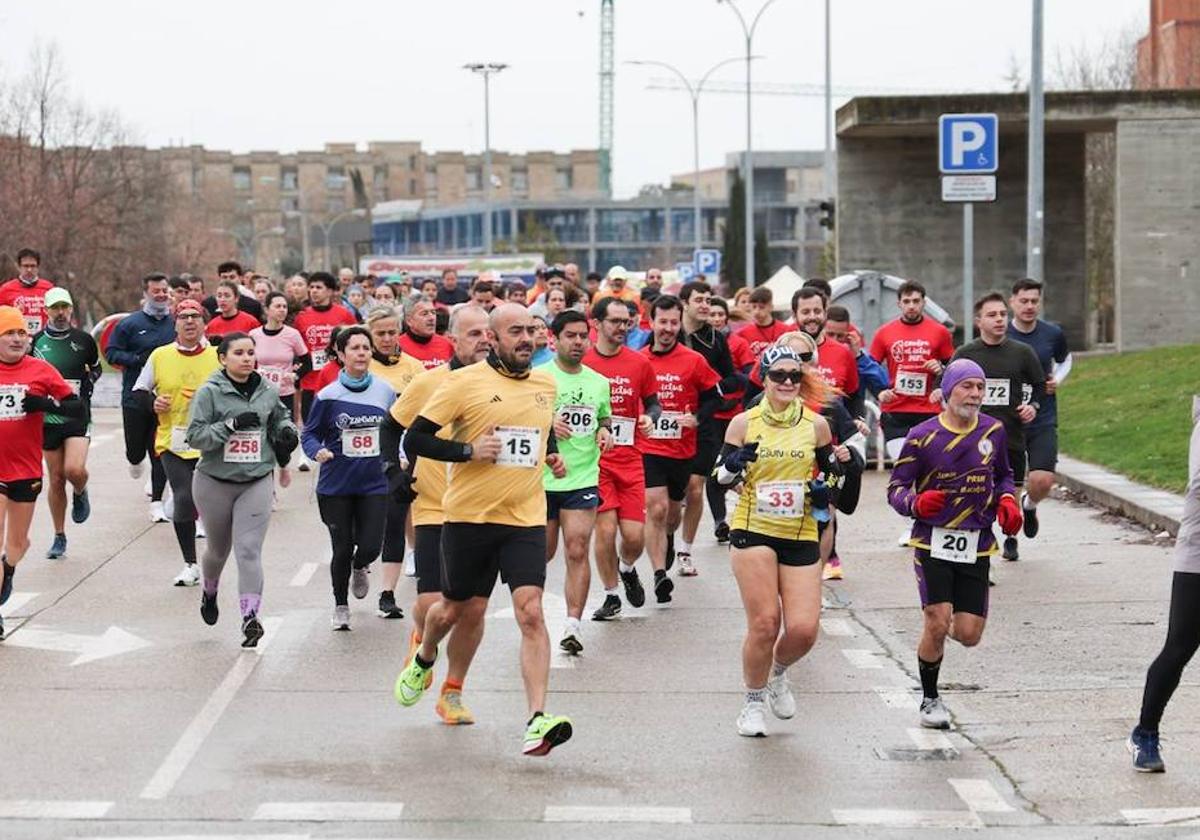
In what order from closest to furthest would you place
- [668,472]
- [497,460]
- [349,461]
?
1. [497,460]
2. [349,461]
3. [668,472]

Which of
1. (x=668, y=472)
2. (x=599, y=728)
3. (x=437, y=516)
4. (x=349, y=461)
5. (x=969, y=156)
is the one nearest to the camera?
(x=599, y=728)

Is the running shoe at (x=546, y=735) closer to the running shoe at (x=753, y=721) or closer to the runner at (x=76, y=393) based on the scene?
the running shoe at (x=753, y=721)

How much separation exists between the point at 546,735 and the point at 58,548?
319 inches

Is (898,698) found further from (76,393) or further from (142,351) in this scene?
(142,351)

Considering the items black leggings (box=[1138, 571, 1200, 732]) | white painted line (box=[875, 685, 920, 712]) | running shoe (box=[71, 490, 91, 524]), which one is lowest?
white painted line (box=[875, 685, 920, 712])

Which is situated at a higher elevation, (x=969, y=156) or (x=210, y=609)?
(x=969, y=156)

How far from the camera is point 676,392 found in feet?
43.8

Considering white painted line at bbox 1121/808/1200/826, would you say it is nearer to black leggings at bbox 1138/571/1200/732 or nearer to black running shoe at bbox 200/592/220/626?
black leggings at bbox 1138/571/1200/732

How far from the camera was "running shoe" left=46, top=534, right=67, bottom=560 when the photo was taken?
15664mm

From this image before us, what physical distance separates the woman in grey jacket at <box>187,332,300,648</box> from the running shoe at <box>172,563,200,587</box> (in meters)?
2.28

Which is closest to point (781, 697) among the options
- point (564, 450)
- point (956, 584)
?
point (956, 584)

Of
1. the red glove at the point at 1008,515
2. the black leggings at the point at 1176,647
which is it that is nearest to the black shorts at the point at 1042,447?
the red glove at the point at 1008,515

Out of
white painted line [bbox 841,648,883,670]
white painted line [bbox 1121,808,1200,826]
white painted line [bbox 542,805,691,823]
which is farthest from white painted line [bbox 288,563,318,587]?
white painted line [bbox 1121,808,1200,826]

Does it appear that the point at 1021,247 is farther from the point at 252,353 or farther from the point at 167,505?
the point at 252,353
